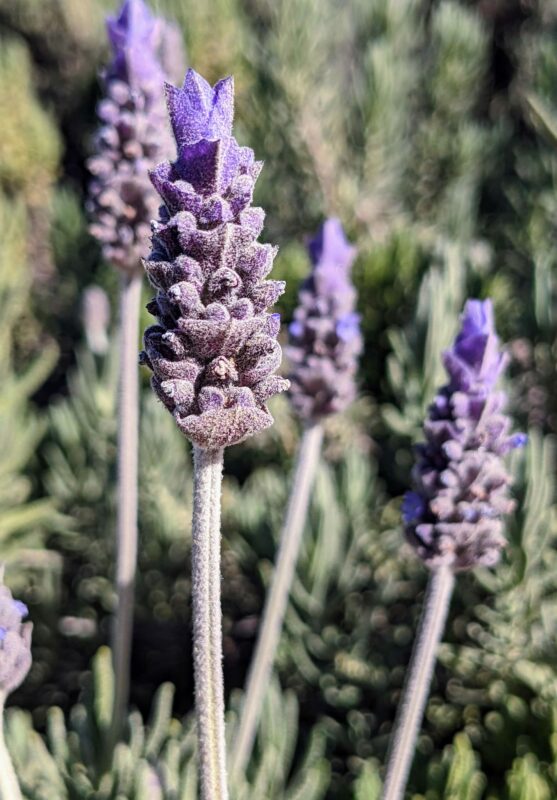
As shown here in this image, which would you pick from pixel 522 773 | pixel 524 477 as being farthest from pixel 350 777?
pixel 524 477

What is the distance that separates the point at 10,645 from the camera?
2.22 ft

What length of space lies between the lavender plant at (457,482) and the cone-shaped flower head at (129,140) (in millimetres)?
437

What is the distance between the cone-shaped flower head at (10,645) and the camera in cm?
67

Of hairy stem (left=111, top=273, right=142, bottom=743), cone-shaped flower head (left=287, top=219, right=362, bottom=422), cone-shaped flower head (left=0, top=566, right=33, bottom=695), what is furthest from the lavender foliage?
cone-shaped flower head (left=287, top=219, right=362, bottom=422)

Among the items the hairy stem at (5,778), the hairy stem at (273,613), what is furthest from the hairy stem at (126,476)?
the hairy stem at (5,778)

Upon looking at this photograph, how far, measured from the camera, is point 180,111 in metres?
0.53

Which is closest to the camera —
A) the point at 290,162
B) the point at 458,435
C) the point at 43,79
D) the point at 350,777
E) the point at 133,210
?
the point at 458,435

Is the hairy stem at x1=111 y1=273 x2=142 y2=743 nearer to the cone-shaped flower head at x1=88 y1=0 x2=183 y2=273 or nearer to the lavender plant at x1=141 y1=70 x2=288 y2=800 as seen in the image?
the cone-shaped flower head at x1=88 y1=0 x2=183 y2=273

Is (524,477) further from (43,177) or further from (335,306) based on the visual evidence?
(43,177)

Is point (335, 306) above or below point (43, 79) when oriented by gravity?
below

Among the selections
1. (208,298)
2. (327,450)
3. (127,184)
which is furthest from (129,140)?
(327,450)

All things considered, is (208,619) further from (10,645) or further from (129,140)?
(129,140)

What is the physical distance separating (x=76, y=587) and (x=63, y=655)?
14cm

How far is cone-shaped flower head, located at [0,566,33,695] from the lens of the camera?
2.20 ft
